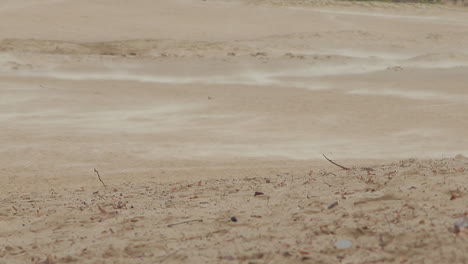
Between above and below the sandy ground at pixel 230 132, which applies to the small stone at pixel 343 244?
above

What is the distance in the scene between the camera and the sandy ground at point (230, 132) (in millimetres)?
5016

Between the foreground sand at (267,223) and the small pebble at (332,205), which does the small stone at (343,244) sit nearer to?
the foreground sand at (267,223)

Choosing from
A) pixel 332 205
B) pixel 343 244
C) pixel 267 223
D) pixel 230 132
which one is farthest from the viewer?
pixel 230 132

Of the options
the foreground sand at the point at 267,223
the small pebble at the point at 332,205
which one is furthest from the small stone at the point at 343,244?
the small pebble at the point at 332,205

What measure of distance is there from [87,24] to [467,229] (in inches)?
980

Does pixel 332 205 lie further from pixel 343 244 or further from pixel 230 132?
pixel 230 132

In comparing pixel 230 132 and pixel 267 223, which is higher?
pixel 267 223

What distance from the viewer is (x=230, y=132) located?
13.3m

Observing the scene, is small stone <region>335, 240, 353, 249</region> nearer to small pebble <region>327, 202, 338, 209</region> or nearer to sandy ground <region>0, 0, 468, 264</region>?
sandy ground <region>0, 0, 468, 264</region>

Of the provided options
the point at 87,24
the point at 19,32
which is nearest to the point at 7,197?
the point at 19,32

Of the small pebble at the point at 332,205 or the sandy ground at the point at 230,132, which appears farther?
the small pebble at the point at 332,205

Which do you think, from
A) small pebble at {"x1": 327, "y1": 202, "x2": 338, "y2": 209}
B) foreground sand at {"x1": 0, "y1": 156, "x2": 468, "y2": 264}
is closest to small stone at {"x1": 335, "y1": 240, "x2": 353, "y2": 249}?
foreground sand at {"x1": 0, "y1": 156, "x2": 468, "y2": 264}

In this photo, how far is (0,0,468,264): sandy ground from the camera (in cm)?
502

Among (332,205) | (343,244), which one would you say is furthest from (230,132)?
(343,244)
